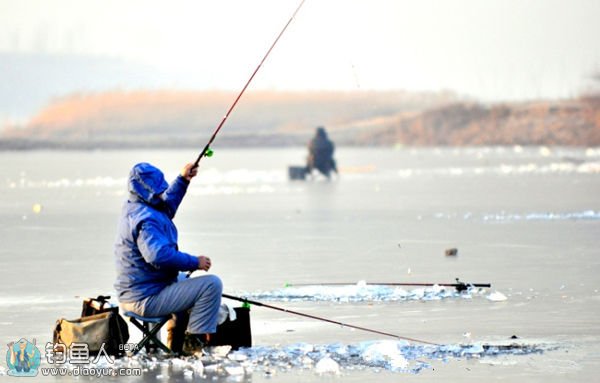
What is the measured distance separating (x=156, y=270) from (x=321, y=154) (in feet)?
115

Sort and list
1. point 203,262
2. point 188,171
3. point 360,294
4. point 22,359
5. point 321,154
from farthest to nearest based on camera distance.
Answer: point 321,154, point 360,294, point 188,171, point 22,359, point 203,262

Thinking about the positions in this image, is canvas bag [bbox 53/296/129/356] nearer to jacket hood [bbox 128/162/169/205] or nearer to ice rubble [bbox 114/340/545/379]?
ice rubble [bbox 114/340/545/379]

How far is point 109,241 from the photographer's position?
21.3 m

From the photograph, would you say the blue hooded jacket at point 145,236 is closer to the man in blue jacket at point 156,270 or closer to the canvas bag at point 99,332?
the man in blue jacket at point 156,270

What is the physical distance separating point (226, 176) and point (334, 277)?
32.2 metres

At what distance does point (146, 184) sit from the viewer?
10.1 meters

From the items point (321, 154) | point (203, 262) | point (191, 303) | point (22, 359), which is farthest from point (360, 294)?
point (321, 154)

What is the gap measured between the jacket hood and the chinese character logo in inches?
48.5

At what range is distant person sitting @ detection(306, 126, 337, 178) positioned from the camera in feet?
145

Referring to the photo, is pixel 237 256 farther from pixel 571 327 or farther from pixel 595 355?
pixel 595 355

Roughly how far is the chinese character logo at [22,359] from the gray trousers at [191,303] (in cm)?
68

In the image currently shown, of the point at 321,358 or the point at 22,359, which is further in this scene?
the point at 22,359

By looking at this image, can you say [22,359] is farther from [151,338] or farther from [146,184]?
[146,184]

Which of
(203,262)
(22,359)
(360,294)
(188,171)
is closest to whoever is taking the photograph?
(203,262)
